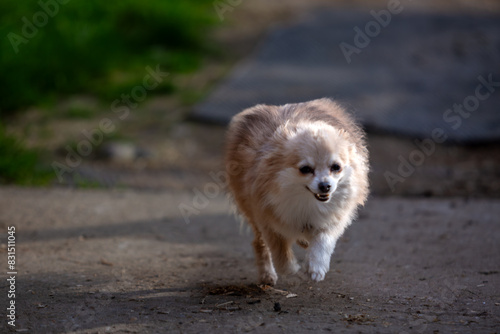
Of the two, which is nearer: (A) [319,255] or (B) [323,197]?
(B) [323,197]

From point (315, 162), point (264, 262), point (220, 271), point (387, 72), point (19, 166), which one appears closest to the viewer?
point (315, 162)

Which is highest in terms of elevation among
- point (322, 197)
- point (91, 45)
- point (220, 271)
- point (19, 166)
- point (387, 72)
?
point (387, 72)

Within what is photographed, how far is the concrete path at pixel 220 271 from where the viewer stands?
3.49 metres

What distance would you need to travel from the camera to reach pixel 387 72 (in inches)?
370

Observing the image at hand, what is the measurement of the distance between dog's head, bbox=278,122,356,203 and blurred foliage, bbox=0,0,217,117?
19.7 ft

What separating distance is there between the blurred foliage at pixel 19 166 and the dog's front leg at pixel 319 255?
4025mm

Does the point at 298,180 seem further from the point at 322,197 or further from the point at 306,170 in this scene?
the point at 322,197

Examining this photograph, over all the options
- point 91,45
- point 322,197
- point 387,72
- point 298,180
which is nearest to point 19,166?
point 91,45

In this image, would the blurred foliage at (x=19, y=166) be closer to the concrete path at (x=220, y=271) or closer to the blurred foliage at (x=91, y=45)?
the concrete path at (x=220, y=271)

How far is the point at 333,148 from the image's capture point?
3613 millimetres

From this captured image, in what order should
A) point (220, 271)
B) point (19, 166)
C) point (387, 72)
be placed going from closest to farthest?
point (220, 271) < point (19, 166) < point (387, 72)

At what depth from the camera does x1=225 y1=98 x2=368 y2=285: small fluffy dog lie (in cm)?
362

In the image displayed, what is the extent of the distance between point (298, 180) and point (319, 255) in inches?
18.6

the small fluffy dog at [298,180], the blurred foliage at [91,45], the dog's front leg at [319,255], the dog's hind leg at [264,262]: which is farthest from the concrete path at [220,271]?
the blurred foliage at [91,45]
